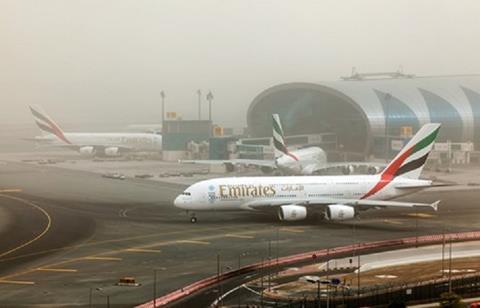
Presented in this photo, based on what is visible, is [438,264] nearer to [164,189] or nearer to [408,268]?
[408,268]

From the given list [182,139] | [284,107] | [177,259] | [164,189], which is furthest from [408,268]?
[284,107]

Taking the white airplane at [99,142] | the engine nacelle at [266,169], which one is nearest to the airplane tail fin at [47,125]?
the white airplane at [99,142]

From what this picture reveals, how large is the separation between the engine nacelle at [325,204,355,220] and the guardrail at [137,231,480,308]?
364 inches

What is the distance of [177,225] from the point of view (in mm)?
71250

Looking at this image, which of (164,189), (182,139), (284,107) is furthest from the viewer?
(284,107)

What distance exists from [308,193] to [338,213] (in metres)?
4.02

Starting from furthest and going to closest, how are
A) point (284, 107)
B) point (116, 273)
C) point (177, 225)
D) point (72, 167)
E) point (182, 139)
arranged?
point (284, 107), point (182, 139), point (72, 167), point (177, 225), point (116, 273)

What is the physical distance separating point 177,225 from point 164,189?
99.4 ft

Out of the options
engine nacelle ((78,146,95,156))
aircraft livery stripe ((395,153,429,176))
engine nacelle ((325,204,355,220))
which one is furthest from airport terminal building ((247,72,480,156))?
engine nacelle ((325,204,355,220))

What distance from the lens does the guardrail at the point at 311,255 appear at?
144ft

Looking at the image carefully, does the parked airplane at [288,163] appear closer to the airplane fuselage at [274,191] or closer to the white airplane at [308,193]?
the white airplane at [308,193]

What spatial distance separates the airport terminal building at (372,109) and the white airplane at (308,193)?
70.1m

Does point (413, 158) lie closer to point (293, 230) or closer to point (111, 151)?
point (293, 230)

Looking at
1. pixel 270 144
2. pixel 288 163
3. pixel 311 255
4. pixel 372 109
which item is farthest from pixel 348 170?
pixel 311 255
